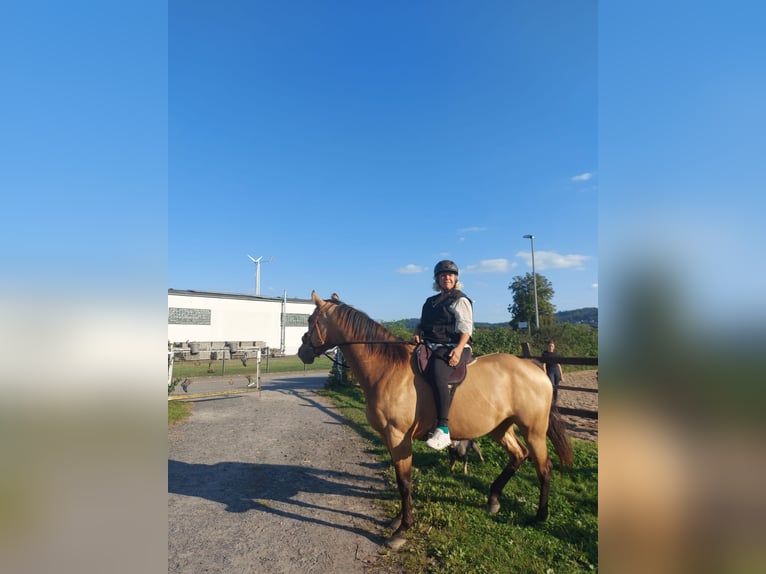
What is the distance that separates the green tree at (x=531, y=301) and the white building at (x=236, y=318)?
1542cm

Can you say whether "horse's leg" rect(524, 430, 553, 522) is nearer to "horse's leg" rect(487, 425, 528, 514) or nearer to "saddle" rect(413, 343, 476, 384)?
"horse's leg" rect(487, 425, 528, 514)

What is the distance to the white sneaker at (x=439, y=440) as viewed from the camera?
3693 mm

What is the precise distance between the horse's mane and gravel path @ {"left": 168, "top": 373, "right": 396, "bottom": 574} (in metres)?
1.88

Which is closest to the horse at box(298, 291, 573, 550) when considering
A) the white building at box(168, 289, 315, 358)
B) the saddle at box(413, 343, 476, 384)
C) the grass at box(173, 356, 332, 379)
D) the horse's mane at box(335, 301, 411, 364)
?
the horse's mane at box(335, 301, 411, 364)

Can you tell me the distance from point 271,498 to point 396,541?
197cm

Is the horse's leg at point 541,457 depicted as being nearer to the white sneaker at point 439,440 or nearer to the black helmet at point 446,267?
the white sneaker at point 439,440

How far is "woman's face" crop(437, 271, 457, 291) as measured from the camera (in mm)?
4293

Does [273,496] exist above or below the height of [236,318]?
below

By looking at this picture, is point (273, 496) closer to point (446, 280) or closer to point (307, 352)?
point (307, 352)

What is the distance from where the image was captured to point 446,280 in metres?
4.29

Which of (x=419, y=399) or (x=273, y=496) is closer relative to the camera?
(x=419, y=399)

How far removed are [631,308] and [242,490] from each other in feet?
18.6

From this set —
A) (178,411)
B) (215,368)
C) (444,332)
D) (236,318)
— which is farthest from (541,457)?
(236,318)

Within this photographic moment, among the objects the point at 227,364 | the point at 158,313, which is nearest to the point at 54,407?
the point at 158,313
